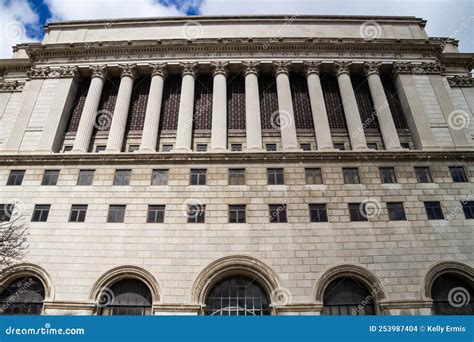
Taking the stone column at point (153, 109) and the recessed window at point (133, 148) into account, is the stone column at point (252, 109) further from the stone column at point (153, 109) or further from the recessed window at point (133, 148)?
the recessed window at point (133, 148)

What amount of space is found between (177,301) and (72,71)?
2717 cm

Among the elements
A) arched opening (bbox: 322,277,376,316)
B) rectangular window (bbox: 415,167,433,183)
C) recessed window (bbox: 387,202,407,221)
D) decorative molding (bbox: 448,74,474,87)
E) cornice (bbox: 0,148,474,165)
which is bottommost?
arched opening (bbox: 322,277,376,316)

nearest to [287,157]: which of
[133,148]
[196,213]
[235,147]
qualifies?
[235,147]

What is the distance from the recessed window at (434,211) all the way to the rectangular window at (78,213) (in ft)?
89.6

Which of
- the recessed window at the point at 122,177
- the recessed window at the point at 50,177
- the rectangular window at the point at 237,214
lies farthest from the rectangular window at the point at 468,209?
the recessed window at the point at 50,177

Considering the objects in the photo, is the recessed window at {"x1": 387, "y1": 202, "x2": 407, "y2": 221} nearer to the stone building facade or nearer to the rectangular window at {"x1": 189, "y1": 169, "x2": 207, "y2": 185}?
the stone building facade

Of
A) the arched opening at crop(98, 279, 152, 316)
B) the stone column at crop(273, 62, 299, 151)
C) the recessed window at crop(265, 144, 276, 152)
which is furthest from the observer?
the recessed window at crop(265, 144, 276, 152)

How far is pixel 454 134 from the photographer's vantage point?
3244cm

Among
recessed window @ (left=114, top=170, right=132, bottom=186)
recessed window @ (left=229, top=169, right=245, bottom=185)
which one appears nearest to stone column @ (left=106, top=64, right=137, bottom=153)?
recessed window @ (left=114, top=170, right=132, bottom=186)

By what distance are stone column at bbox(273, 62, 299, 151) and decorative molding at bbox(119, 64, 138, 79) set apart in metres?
15.3

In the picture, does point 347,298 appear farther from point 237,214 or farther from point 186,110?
point 186,110

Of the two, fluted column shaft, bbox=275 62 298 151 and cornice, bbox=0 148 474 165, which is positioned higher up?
fluted column shaft, bbox=275 62 298 151

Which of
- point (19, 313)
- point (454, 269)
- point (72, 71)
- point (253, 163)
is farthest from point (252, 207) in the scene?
point (72, 71)

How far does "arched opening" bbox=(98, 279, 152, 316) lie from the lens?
2478cm
